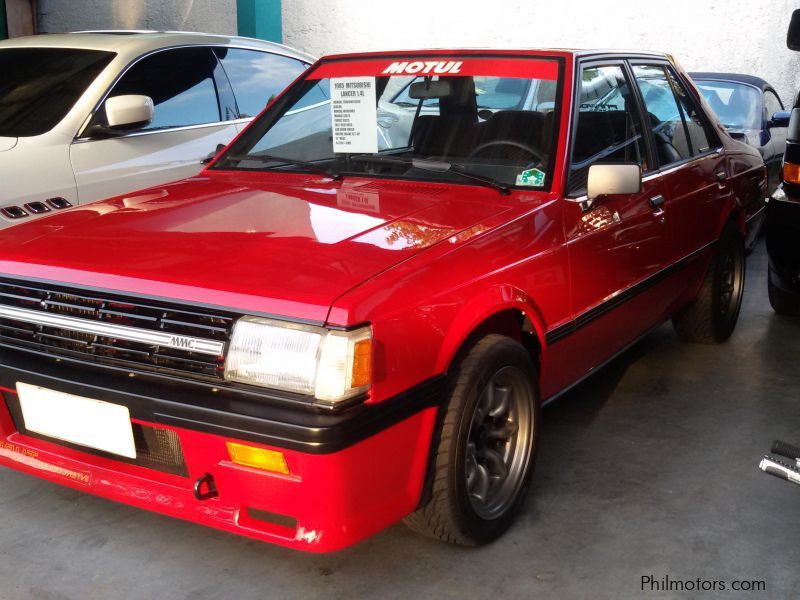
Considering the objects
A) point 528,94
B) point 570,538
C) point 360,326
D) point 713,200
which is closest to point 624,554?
point 570,538

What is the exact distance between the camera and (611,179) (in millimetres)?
3221

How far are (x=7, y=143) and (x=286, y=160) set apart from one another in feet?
4.98

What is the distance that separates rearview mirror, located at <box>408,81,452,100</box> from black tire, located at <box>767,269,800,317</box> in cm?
275

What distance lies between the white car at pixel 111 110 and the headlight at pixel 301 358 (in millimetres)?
2160

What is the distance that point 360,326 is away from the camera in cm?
231

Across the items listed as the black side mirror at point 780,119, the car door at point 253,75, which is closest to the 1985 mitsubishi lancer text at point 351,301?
the car door at point 253,75

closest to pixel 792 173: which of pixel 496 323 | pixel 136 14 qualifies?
pixel 496 323

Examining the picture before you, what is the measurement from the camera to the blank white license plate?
8.17 ft

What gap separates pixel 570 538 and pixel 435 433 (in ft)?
2.31

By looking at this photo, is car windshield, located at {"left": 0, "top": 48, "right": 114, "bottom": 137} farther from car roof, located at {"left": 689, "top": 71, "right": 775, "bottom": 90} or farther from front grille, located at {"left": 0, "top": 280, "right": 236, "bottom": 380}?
car roof, located at {"left": 689, "top": 71, "right": 775, "bottom": 90}

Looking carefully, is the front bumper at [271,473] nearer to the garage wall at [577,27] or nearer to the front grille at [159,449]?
the front grille at [159,449]

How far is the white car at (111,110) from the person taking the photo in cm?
435

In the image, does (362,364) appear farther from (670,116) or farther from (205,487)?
(670,116)

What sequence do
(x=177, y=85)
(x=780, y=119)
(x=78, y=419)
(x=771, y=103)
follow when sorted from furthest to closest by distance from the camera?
(x=771, y=103), (x=780, y=119), (x=177, y=85), (x=78, y=419)
